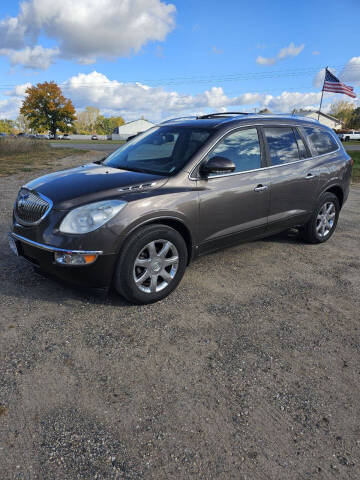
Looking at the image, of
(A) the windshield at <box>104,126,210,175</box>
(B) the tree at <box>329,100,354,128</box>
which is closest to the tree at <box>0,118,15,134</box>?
(B) the tree at <box>329,100,354,128</box>

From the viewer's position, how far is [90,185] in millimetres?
3299

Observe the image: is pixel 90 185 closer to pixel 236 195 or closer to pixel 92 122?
pixel 236 195

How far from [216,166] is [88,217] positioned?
1.34 m

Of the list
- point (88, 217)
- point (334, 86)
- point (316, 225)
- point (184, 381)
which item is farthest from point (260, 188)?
point (334, 86)

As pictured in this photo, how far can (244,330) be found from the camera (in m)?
3.02

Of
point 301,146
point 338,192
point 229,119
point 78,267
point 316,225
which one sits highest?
point 229,119

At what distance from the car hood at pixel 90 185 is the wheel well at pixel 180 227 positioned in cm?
33

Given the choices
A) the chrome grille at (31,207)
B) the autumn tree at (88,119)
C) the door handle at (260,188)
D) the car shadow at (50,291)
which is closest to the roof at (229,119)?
the door handle at (260,188)

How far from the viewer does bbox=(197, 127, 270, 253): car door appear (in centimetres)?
367

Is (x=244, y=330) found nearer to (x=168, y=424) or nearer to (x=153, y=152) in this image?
(x=168, y=424)

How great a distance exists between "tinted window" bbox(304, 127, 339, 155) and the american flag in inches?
960

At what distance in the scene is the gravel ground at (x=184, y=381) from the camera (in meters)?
1.85

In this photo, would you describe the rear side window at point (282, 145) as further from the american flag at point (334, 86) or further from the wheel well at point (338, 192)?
the american flag at point (334, 86)

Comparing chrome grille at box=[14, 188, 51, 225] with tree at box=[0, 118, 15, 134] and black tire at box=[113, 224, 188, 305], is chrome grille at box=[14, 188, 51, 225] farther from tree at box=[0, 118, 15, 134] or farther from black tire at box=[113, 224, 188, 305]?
tree at box=[0, 118, 15, 134]
